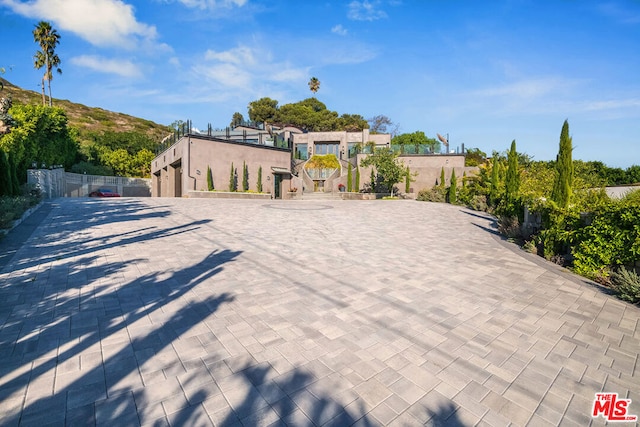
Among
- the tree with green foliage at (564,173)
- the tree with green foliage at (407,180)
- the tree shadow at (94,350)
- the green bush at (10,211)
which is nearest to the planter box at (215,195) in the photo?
the green bush at (10,211)

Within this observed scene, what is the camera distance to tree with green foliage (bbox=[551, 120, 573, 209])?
308 inches

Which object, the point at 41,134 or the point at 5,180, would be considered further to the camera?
the point at 41,134

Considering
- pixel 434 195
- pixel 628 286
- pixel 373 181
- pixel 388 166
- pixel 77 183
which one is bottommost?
pixel 628 286

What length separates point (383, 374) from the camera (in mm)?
2961

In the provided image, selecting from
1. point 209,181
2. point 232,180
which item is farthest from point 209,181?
point 232,180

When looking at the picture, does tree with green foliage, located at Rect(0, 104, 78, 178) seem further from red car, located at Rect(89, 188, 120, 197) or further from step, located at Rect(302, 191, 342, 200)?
step, located at Rect(302, 191, 342, 200)

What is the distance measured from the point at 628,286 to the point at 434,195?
24349 mm

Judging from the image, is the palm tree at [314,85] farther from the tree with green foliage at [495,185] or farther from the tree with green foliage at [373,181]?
the tree with green foliage at [495,185]

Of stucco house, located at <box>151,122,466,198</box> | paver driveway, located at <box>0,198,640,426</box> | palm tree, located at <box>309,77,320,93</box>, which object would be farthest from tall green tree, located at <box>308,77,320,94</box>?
paver driveway, located at <box>0,198,640,426</box>

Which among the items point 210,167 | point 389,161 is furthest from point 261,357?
point 389,161

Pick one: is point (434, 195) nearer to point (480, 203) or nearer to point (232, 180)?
point (480, 203)

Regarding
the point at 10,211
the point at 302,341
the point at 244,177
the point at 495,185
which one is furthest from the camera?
the point at 244,177

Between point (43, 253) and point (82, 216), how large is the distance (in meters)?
6.57

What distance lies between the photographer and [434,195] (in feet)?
93.6
